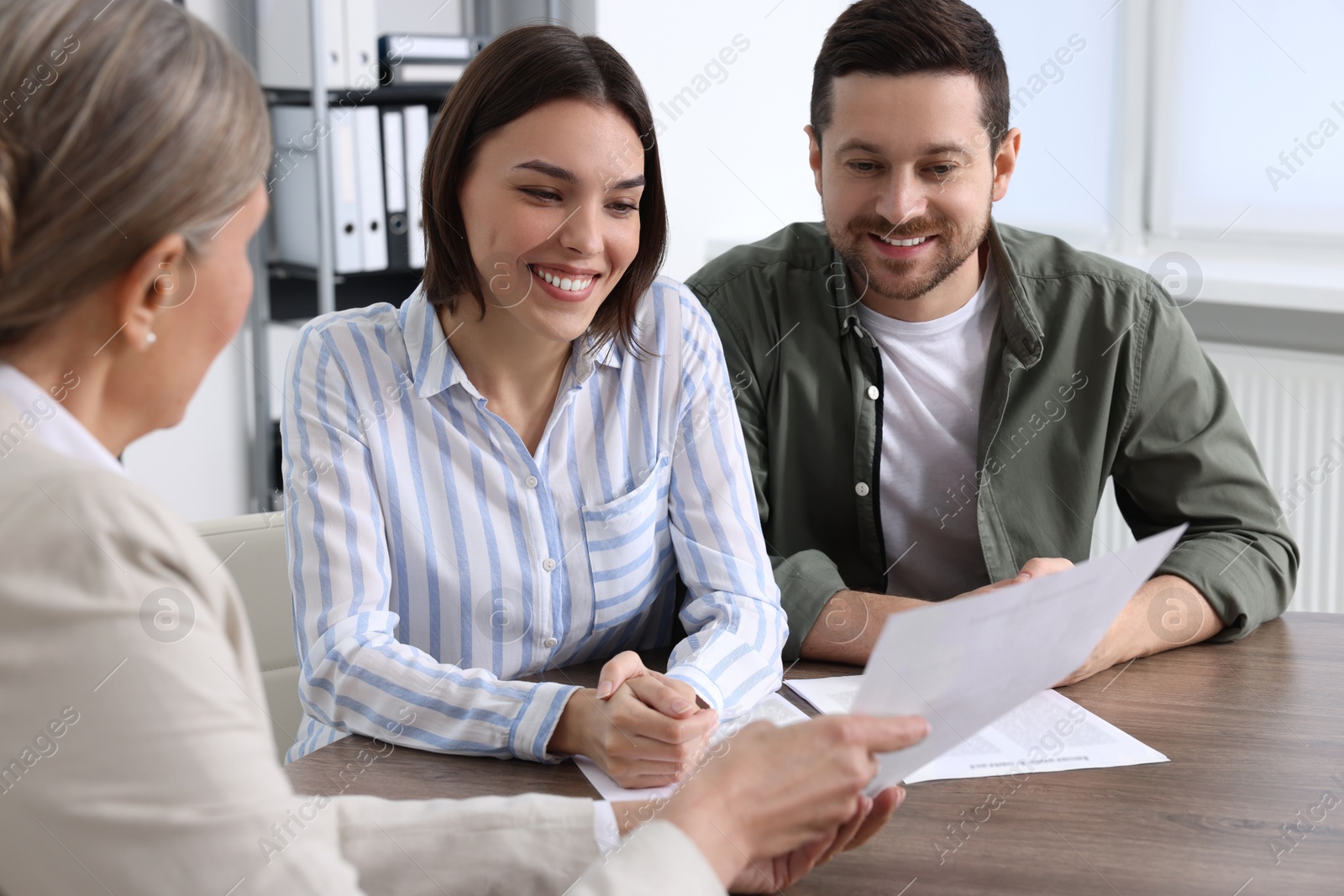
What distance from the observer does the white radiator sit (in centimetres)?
269

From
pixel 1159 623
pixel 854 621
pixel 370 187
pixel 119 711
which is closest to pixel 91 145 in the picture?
pixel 119 711

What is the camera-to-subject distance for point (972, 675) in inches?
31.9

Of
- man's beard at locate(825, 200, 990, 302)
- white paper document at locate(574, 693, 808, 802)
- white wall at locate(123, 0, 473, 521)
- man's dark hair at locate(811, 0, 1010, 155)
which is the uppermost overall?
man's dark hair at locate(811, 0, 1010, 155)

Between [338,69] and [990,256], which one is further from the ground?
[338,69]

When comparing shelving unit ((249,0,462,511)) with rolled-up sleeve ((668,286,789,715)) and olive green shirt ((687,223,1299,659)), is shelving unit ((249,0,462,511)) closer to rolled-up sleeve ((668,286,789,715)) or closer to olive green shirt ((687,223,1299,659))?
olive green shirt ((687,223,1299,659))

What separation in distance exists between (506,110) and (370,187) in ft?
5.60

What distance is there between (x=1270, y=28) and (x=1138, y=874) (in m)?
2.53

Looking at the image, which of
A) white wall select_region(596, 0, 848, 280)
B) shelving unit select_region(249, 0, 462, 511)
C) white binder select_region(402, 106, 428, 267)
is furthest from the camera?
white wall select_region(596, 0, 848, 280)

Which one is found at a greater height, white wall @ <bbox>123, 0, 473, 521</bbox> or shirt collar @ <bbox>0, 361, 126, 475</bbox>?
shirt collar @ <bbox>0, 361, 126, 475</bbox>

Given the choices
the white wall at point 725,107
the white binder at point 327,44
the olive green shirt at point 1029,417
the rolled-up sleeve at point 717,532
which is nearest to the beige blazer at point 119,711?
the rolled-up sleeve at point 717,532

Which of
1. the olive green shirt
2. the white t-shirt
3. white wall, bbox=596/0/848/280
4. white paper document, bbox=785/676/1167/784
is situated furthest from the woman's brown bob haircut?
white wall, bbox=596/0/848/280

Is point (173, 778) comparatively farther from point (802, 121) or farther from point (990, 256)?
point (802, 121)

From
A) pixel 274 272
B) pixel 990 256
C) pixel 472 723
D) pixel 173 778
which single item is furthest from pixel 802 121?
pixel 173 778

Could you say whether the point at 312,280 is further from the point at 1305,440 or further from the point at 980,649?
the point at 980,649
